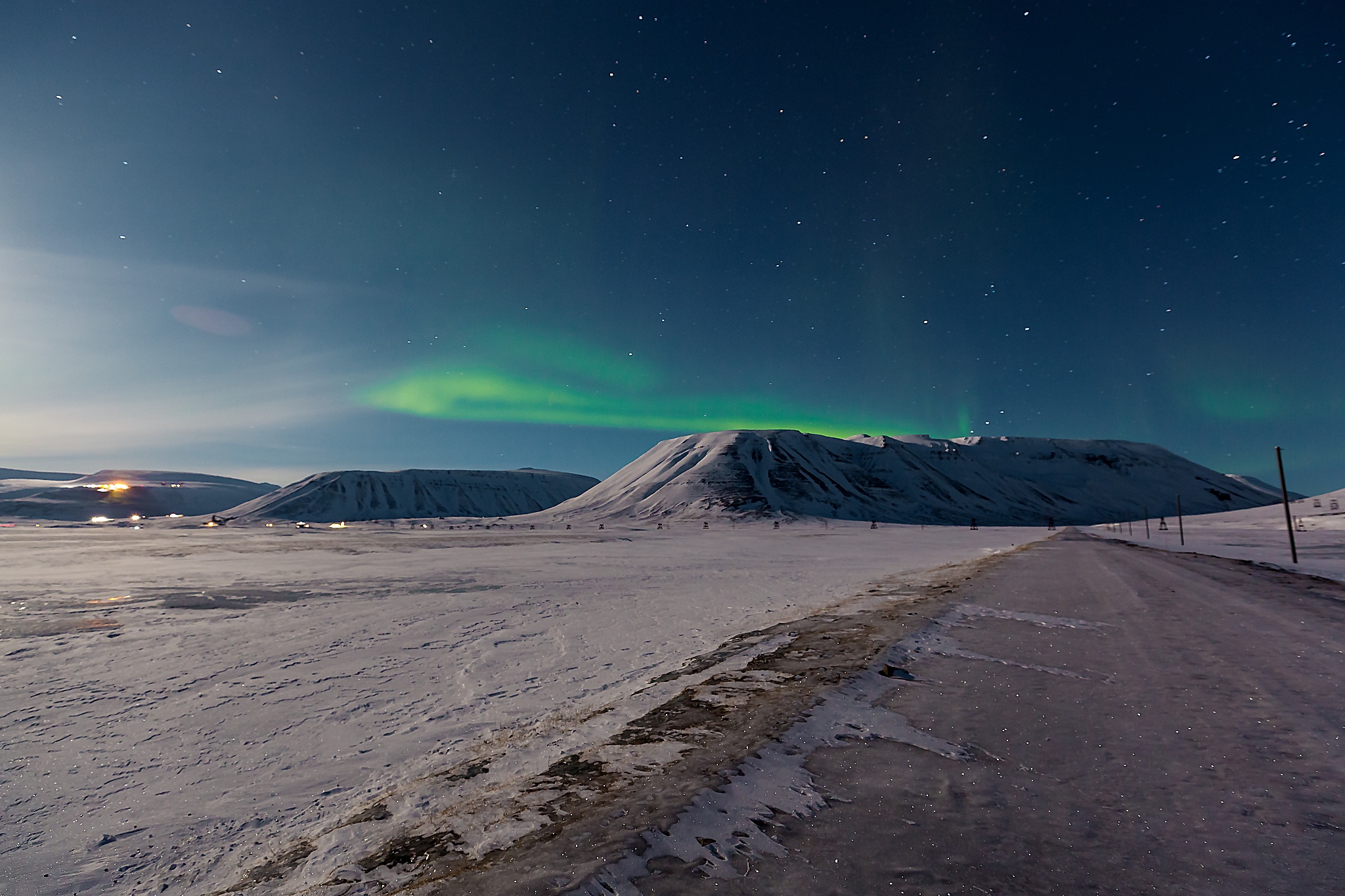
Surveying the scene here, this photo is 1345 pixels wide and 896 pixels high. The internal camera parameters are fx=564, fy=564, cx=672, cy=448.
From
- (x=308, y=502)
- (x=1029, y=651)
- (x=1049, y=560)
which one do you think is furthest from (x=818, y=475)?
(x=308, y=502)

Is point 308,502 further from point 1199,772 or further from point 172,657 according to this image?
point 1199,772

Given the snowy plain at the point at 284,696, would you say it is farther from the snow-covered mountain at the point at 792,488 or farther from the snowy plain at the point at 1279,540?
the snow-covered mountain at the point at 792,488

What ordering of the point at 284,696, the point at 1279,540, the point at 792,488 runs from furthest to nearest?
the point at 792,488, the point at 1279,540, the point at 284,696

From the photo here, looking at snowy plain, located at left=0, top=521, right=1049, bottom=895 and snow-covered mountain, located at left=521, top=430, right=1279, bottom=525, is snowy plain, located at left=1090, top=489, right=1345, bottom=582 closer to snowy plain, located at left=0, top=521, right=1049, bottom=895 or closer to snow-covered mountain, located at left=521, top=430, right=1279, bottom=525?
snowy plain, located at left=0, top=521, right=1049, bottom=895

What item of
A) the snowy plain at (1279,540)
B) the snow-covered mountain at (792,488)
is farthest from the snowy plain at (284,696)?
the snow-covered mountain at (792,488)

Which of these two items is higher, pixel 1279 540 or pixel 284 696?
pixel 1279 540

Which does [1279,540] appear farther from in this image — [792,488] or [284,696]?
[792,488]

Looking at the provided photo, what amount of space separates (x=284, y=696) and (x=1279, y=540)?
2732 inches

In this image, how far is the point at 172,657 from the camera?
10.0 meters

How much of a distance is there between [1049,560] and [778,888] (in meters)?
32.7

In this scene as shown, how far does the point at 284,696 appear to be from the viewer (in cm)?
789

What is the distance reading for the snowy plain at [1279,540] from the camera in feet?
89.4

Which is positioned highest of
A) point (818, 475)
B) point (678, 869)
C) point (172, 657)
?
point (818, 475)

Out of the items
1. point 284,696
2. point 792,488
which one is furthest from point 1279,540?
point 792,488
